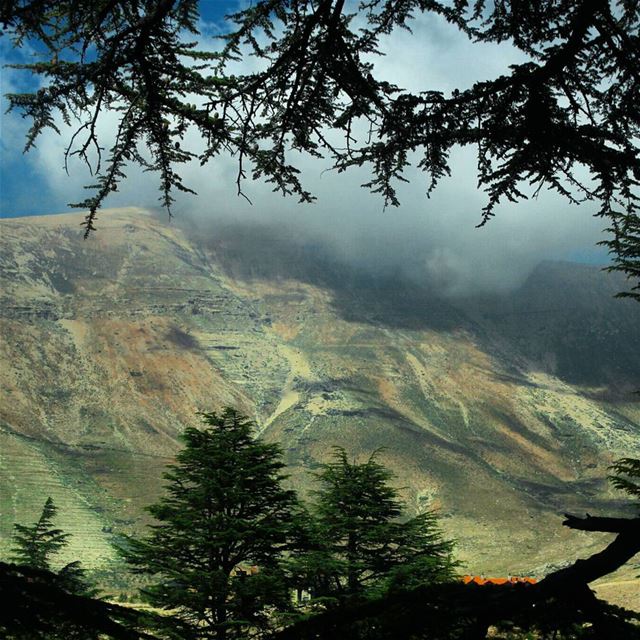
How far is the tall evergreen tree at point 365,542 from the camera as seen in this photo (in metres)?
13.8

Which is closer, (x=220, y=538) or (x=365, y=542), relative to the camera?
(x=220, y=538)

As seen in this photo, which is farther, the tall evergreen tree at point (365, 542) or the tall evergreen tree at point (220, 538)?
the tall evergreen tree at point (365, 542)

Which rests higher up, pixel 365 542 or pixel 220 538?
pixel 220 538

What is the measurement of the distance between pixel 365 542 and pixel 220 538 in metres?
4.89

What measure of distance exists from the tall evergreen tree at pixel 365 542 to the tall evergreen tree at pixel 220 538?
1.27 metres

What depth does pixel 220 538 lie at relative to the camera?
13.5 m

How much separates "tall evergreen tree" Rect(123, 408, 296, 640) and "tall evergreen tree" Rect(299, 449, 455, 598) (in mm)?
1271

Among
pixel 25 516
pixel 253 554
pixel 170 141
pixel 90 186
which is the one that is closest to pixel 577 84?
pixel 170 141

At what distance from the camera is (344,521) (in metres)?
16.4

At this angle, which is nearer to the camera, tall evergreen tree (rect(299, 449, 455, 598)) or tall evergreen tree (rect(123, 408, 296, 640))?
tall evergreen tree (rect(123, 408, 296, 640))

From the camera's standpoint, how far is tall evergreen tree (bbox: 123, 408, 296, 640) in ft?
42.0

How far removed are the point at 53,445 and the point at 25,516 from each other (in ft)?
168

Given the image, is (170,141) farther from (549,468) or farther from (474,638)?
(549,468)

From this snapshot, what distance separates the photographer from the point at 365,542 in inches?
648
